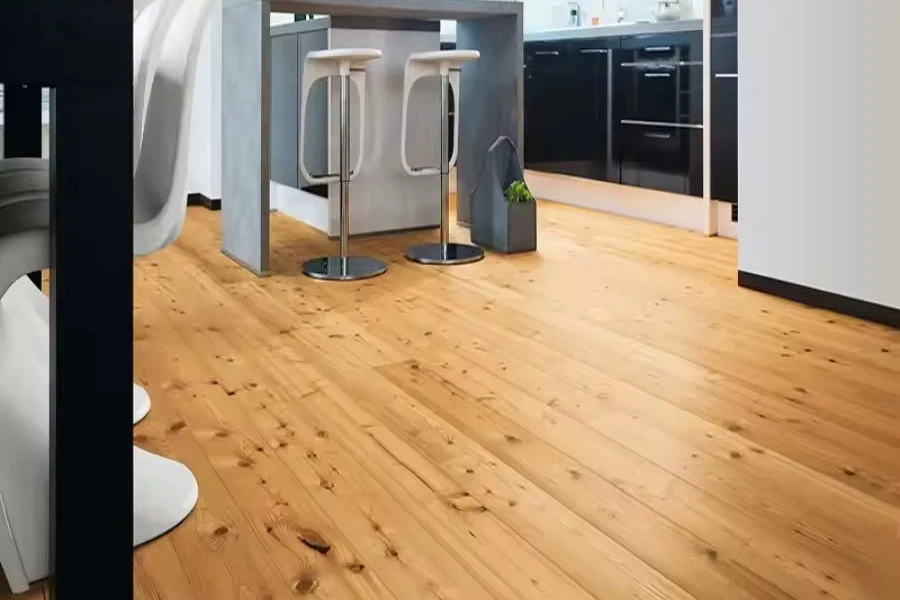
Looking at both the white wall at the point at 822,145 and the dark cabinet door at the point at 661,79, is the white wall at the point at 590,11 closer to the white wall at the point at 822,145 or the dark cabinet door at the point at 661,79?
the dark cabinet door at the point at 661,79

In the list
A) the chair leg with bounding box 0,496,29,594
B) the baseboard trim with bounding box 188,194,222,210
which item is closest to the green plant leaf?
the baseboard trim with bounding box 188,194,222,210

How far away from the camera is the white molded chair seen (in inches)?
49.8

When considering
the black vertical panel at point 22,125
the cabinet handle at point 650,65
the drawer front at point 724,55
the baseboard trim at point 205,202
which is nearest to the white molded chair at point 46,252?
the black vertical panel at point 22,125

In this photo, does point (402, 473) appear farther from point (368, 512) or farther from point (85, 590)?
point (85, 590)

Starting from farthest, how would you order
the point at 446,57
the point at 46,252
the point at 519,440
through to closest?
the point at 446,57
the point at 519,440
the point at 46,252

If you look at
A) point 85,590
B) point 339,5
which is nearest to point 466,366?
point 85,590

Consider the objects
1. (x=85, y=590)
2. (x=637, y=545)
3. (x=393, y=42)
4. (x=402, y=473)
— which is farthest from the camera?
(x=393, y=42)

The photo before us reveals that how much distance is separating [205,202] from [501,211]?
2219 millimetres

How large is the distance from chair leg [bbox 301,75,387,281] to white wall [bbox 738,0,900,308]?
4.46 ft

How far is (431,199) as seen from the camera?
451cm

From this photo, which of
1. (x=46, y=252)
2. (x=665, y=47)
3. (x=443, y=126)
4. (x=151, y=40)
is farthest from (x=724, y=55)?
(x=46, y=252)

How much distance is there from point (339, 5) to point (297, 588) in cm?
266

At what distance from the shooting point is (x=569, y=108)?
17.1ft

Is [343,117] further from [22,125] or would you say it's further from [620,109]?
[620,109]
